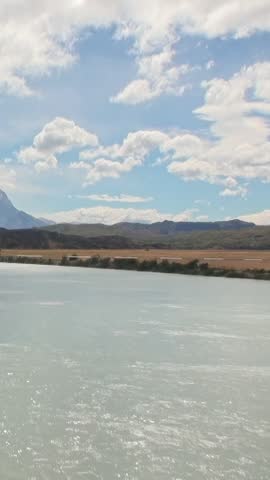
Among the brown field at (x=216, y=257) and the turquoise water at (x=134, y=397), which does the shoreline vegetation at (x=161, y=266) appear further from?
the turquoise water at (x=134, y=397)

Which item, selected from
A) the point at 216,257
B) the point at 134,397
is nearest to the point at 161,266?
the point at 216,257

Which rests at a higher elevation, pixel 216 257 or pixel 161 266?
pixel 216 257

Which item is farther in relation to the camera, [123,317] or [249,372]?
[123,317]

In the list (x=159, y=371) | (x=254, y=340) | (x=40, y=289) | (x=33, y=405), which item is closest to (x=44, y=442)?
(x=33, y=405)

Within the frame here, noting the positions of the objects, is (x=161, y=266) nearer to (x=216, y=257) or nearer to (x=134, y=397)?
(x=216, y=257)

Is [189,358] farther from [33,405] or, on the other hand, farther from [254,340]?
[33,405]

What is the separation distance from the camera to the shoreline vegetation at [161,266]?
204 ft

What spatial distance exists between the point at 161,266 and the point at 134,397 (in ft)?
196

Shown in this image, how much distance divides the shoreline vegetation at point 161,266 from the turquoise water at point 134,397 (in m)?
35.4

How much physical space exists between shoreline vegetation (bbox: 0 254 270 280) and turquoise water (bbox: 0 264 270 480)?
3544 cm

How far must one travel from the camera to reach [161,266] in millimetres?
72625

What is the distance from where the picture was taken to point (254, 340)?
21.2m

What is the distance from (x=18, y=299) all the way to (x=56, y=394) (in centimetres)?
2265

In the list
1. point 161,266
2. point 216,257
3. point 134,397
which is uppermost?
point 216,257
